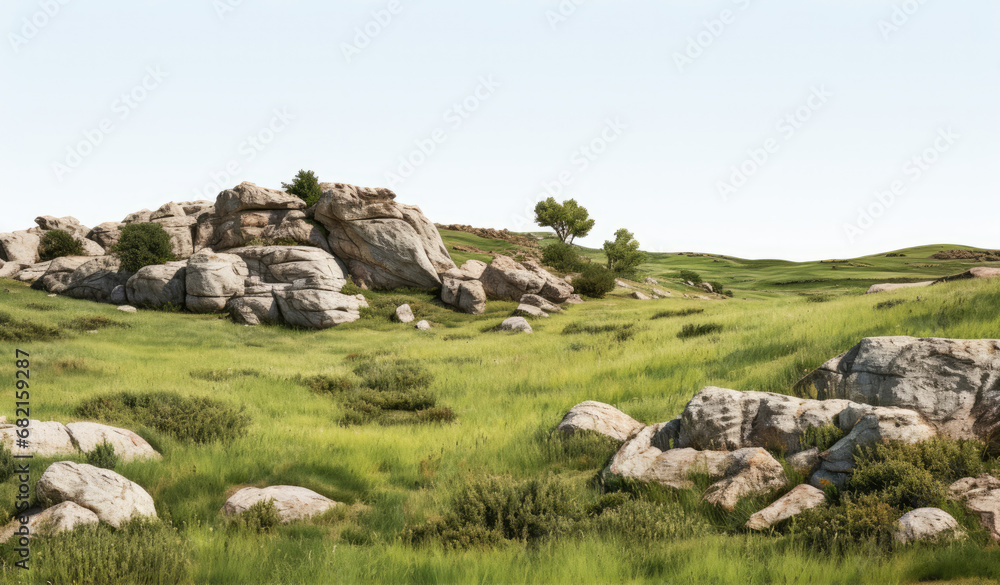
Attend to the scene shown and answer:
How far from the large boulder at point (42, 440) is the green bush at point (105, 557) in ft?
9.83

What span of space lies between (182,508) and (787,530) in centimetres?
751

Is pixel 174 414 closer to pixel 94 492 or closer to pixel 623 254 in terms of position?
pixel 94 492

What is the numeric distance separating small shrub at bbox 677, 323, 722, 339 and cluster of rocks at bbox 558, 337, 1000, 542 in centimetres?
1026

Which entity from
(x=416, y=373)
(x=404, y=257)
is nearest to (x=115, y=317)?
(x=404, y=257)

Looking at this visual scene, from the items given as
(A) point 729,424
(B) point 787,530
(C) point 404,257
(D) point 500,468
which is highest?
(C) point 404,257

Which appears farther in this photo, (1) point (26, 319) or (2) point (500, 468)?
(1) point (26, 319)

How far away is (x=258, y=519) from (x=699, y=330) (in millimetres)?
17249

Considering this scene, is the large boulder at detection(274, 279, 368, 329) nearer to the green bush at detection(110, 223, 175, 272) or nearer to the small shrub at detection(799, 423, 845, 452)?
the green bush at detection(110, 223, 175, 272)

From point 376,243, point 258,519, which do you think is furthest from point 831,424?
point 376,243

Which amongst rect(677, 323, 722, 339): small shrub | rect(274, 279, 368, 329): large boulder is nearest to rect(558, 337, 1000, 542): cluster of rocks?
rect(677, 323, 722, 339): small shrub

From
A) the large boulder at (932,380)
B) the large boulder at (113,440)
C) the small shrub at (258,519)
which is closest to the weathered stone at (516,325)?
the large boulder at (932,380)

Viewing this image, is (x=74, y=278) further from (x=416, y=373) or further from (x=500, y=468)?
(x=500, y=468)

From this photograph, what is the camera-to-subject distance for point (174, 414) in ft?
35.9

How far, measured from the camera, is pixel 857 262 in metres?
111
